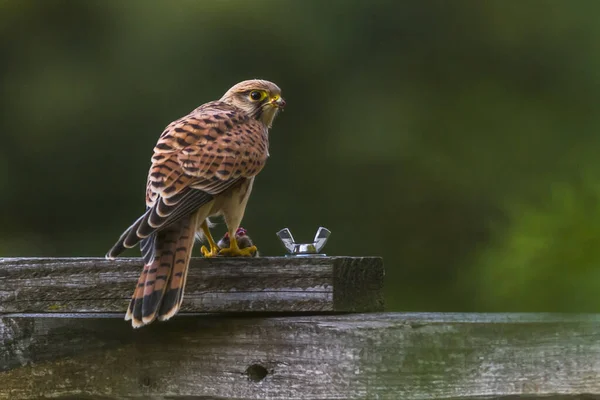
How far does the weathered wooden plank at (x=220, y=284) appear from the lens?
2.47 metres

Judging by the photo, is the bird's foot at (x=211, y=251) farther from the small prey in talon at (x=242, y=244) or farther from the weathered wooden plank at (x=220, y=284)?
the weathered wooden plank at (x=220, y=284)

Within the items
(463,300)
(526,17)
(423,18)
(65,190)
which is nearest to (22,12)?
(65,190)

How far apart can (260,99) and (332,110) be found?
4302 millimetres

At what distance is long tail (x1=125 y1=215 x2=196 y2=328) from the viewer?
2408 mm

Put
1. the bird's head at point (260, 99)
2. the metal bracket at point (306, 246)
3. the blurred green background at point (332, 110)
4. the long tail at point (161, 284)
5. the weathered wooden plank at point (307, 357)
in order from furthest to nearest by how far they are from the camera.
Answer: the blurred green background at point (332, 110)
the bird's head at point (260, 99)
the metal bracket at point (306, 246)
the long tail at point (161, 284)
the weathered wooden plank at point (307, 357)

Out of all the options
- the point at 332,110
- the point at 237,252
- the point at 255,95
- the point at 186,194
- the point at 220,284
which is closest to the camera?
the point at 220,284

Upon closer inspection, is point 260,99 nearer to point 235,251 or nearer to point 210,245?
point 210,245

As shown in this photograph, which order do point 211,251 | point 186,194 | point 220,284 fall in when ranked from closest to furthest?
1. point 220,284
2. point 186,194
3. point 211,251

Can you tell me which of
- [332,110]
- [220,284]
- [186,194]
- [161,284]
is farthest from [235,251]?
[332,110]

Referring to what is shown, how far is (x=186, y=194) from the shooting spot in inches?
108

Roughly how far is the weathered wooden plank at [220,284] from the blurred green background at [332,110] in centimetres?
252

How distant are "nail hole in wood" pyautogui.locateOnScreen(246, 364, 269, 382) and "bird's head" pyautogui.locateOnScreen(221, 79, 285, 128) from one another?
4.30 feet

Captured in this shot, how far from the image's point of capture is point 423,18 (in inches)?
328

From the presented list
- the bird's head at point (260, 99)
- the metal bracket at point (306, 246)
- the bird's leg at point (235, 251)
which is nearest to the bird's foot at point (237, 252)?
the bird's leg at point (235, 251)
